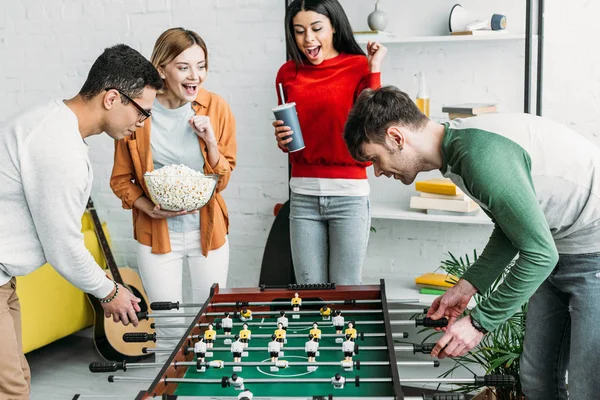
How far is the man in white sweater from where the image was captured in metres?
1.80

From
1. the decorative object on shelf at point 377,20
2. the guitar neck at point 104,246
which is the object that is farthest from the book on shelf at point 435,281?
the guitar neck at point 104,246

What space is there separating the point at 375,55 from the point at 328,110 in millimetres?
255

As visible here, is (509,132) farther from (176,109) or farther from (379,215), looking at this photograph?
(379,215)

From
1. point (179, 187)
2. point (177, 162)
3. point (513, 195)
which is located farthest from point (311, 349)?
point (177, 162)

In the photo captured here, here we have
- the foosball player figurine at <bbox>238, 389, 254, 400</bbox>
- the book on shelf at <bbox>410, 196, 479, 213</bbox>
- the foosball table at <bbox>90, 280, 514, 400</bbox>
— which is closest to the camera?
the foosball player figurine at <bbox>238, 389, 254, 400</bbox>

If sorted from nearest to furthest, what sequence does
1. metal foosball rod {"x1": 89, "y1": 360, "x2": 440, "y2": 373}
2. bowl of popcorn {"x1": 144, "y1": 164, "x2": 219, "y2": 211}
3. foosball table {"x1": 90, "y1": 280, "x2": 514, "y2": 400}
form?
foosball table {"x1": 90, "y1": 280, "x2": 514, "y2": 400} < metal foosball rod {"x1": 89, "y1": 360, "x2": 440, "y2": 373} < bowl of popcorn {"x1": 144, "y1": 164, "x2": 219, "y2": 211}

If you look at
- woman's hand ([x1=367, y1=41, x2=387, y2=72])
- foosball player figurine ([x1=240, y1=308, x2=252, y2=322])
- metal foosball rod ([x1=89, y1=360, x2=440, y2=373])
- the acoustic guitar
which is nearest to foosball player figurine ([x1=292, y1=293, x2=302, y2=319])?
foosball player figurine ([x1=240, y1=308, x2=252, y2=322])

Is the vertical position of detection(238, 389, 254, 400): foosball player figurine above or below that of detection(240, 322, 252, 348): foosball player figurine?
above

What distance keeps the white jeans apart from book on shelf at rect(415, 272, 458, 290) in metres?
1.05

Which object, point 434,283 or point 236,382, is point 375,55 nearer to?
point 434,283

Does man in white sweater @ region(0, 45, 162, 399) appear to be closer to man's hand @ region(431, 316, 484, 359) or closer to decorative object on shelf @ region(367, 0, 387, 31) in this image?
man's hand @ region(431, 316, 484, 359)

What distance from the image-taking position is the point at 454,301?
6.41ft

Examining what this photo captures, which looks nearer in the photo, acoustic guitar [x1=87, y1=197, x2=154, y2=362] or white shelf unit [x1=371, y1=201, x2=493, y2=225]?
white shelf unit [x1=371, y1=201, x2=493, y2=225]

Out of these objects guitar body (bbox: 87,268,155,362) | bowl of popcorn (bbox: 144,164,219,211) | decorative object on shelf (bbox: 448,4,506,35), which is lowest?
guitar body (bbox: 87,268,155,362)
